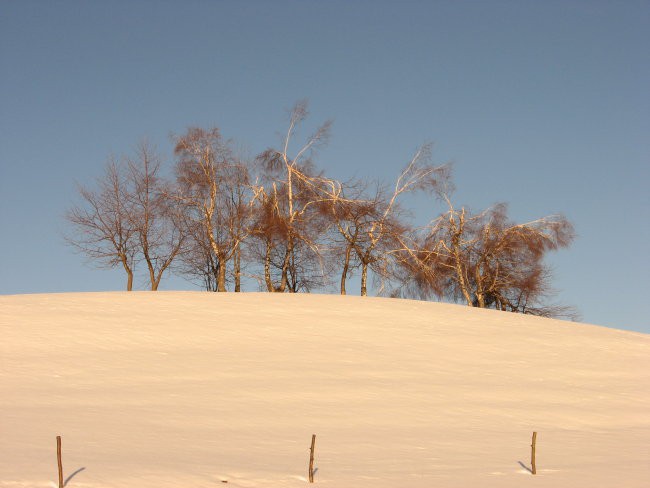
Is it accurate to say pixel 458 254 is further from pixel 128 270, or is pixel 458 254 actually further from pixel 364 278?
pixel 128 270

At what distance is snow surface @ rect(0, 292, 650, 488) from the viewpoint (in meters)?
13.4

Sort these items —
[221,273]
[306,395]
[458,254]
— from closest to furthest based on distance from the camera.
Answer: [306,395]
[221,273]
[458,254]

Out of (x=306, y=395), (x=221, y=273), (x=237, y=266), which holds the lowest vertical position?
(x=306, y=395)

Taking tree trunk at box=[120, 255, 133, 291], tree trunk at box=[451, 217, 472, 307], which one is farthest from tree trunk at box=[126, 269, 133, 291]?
tree trunk at box=[451, 217, 472, 307]

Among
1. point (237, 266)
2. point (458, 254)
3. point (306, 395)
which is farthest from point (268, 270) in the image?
point (306, 395)

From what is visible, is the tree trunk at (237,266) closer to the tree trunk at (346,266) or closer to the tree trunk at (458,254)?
the tree trunk at (346,266)

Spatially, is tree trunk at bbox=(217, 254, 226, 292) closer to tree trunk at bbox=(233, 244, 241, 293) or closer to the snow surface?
tree trunk at bbox=(233, 244, 241, 293)

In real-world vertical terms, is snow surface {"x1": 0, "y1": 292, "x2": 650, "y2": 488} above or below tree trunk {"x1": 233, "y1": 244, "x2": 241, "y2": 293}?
below

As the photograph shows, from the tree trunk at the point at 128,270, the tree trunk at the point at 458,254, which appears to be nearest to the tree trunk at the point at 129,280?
the tree trunk at the point at 128,270

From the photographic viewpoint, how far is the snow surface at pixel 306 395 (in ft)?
44.1

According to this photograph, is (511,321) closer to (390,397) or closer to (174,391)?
(390,397)

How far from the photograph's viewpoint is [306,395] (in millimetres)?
18984

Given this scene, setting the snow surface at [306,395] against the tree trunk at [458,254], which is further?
the tree trunk at [458,254]

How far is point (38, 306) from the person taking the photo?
29.5 metres
